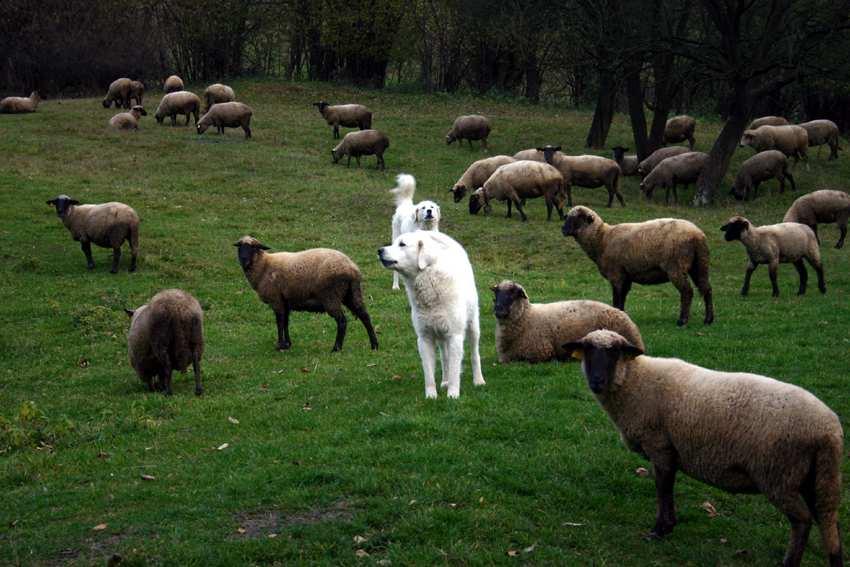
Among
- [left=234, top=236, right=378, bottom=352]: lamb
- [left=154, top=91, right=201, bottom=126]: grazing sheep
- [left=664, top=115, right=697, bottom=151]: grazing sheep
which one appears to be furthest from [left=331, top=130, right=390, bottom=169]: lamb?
[left=234, top=236, right=378, bottom=352]: lamb

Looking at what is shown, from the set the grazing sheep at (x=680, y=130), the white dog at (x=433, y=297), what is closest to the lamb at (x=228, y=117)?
the grazing sheep at (x=680, y=130)

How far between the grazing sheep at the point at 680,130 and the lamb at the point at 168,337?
3010 centimetres

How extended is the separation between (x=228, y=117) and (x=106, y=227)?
17.0 m

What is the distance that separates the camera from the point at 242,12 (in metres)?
53.5

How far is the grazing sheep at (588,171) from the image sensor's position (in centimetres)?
2920

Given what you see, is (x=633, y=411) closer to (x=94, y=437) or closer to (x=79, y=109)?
(x=94, y=437)

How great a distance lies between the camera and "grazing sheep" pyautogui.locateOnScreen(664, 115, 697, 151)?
39094 mm

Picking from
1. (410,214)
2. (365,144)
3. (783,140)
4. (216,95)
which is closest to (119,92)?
(216,95)

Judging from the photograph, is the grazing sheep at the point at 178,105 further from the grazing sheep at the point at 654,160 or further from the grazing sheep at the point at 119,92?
the grazing sheep at the point at 654,160

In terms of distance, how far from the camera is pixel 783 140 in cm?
3478

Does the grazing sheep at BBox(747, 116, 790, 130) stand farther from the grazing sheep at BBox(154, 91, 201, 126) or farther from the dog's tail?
the dog's tail

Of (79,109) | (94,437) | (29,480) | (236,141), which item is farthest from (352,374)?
(79,109)

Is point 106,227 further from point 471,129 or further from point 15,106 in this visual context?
point 15,106

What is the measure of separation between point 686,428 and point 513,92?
1911 inches
